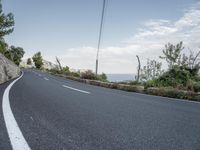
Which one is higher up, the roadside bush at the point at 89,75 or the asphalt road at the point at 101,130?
the roadside bush at the point at 89,75

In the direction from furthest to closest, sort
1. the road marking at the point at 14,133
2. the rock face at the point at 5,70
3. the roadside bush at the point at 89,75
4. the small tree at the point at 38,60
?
the small tree at the point at 38,60 → the roadside bush at the point at 89,75 → the rock face at the point at 5,70 → the road marking at the point at 14,133

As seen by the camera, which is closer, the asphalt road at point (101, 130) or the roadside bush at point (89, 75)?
the asphalt road at point (101, 130)

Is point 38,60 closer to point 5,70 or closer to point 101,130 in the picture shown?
point 5,70

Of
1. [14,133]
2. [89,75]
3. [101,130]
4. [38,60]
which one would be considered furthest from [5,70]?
[38,60]

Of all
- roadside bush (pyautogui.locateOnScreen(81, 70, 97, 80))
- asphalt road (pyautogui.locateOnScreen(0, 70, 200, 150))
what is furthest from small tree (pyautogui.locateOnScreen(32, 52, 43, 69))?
asphalt road (pyautogui.locateOnScreen(0, 70, 200, 150))

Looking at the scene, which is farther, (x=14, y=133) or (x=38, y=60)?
(x=38, y=60)

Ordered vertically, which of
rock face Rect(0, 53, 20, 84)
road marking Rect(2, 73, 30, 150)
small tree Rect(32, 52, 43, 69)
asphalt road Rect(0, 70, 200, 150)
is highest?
small tree Rect(32, 52, 43, 69)

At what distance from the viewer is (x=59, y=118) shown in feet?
13.7

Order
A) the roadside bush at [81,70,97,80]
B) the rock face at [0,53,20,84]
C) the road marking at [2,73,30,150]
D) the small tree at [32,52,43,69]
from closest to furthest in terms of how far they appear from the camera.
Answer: the road marking at [2,73,30,150] < the rock face at [0,53,20,84] < the roadside bush at [81,70,97,80] < the small tree at [32,52,43,69]

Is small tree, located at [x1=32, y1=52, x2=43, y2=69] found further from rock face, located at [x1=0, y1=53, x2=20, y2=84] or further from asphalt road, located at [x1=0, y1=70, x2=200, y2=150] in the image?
asphalt road, located at [x1=0, y1=70, x2=200, y2=150]

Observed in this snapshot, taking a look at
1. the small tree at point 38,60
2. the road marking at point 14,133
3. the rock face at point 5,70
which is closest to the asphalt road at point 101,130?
the road marking at point 14,133

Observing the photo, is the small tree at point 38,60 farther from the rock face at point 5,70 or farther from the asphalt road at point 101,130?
the asphalt road at point 101,130

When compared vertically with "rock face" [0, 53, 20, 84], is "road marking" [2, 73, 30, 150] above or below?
below

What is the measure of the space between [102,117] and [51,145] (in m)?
1.71
